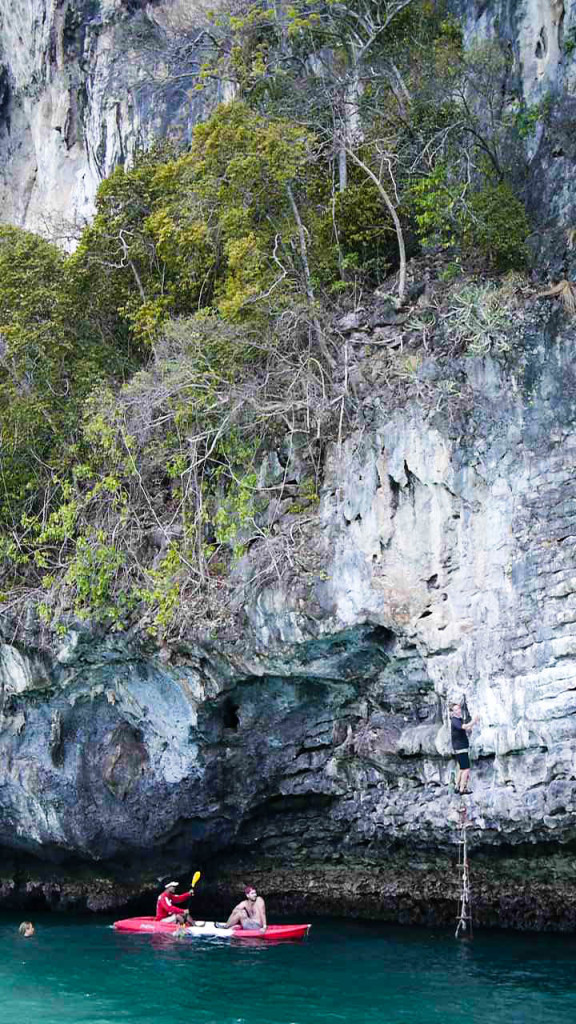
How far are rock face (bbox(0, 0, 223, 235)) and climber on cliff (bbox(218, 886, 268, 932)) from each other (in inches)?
500

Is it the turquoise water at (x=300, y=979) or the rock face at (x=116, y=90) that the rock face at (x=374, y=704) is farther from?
the rock face at (x=116, y=90)

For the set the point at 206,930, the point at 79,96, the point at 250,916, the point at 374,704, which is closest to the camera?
the point at 250,916

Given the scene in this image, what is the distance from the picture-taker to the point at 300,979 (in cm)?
1370

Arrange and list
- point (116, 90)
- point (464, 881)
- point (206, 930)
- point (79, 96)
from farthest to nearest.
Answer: point (79, 96) → point (116, 90) → point (206, 930) → point (464, 881)

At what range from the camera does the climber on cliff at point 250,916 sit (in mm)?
15453

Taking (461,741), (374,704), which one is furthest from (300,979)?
(374,704)

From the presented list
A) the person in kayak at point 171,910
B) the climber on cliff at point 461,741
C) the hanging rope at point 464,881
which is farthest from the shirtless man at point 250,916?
the climber on cliff at point 461,741

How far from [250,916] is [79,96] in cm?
1731

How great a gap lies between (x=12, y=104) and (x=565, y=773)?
67.0 feet

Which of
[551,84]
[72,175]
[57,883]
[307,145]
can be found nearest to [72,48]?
[72,175]

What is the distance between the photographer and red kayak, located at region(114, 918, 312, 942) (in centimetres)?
1531

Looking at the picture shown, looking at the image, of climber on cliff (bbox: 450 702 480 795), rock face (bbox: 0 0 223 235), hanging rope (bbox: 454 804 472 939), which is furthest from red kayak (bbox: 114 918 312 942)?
rock face (bbox: 0 0 223 235)

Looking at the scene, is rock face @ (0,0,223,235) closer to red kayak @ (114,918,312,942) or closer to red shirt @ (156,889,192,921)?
red shirt @ (156,889,192,921)

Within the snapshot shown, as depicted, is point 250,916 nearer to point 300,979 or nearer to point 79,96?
point 300,979
